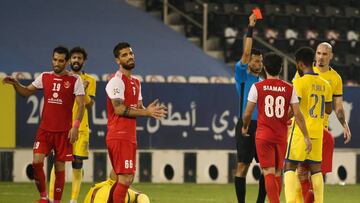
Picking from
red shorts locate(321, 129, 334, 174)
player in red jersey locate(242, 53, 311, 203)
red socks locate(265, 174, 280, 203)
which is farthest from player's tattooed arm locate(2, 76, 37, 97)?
red shorts locate(321, 129, 334, 174)

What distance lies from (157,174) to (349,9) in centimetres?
929

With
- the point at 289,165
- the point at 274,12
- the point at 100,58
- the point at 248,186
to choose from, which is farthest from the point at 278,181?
the point at 274,12

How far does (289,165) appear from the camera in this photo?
11.7m

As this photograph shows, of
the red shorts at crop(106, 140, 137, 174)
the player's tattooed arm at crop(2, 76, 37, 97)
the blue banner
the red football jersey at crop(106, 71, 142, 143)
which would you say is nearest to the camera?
the red football jersey at crop(106, 71, 142, 143)

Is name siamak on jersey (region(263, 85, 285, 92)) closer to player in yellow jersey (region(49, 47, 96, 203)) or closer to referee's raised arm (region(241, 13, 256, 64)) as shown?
referee's raised arm (region(241, 13, 256, 64))

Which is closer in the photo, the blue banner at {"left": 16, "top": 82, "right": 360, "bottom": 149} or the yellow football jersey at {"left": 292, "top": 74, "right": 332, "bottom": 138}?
the yellow football jersey at {"left": 292, "top": 74, "right": 332, "bottom": 138}

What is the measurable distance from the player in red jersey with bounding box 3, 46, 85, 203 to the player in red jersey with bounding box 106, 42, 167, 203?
1555 mm

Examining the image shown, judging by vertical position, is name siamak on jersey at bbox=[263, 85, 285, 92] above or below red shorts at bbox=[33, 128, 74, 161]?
above

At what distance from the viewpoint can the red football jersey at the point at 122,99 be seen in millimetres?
10750

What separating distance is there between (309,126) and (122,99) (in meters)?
2.14

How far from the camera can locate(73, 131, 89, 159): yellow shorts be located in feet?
45.0

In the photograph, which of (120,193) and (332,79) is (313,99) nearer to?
(332,79)

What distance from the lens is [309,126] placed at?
460 inches

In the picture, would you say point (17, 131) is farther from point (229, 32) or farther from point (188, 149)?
point (229, 32)
